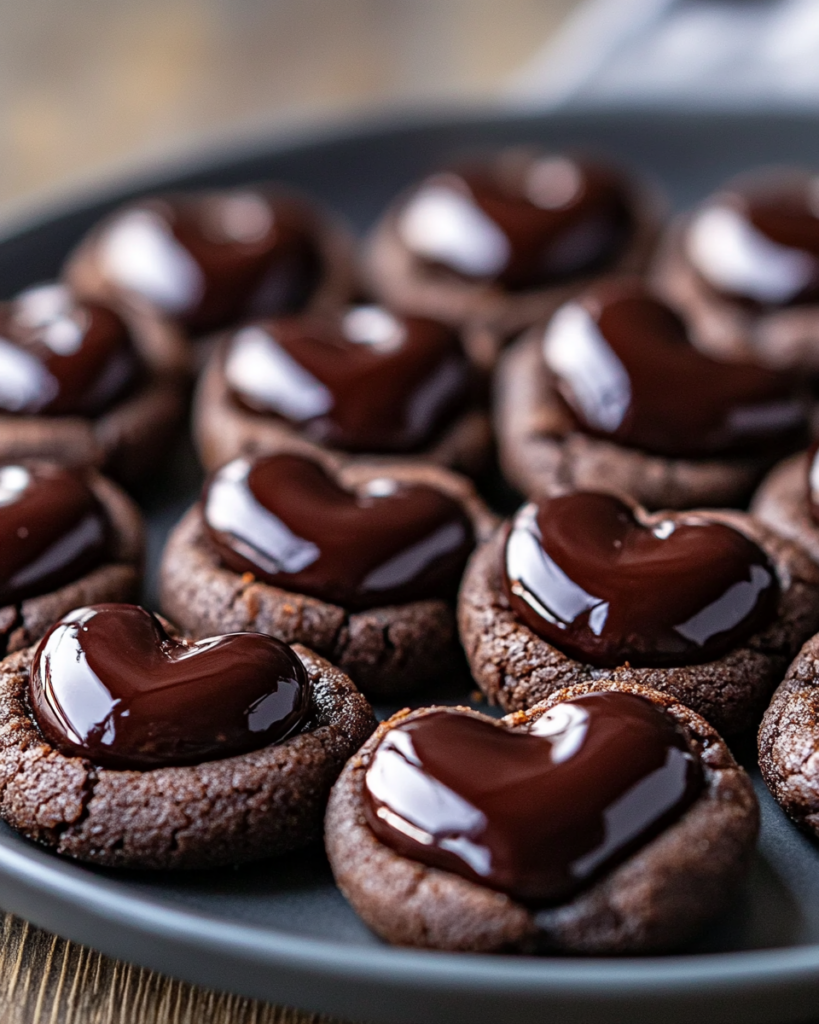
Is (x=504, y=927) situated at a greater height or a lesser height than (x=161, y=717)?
lesser

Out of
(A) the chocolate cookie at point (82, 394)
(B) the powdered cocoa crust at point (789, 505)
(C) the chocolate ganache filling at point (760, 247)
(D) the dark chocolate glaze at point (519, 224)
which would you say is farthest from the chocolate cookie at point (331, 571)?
(C) the chocolate ganache filling at point (760, 247)

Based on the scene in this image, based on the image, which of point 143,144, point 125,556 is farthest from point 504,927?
point 143,144

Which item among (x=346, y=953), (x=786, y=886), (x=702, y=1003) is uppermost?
(x=346, y=953)

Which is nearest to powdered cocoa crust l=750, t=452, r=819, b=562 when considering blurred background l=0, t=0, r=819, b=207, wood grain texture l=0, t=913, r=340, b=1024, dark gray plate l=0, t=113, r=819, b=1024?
dark gray plate l=0, t=113, r=819, b=1024

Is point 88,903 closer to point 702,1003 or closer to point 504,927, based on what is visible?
point 504,927

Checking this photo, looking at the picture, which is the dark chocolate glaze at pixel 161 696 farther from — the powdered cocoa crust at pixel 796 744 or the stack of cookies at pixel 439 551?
the powdered cocoa crust at pixel 796 744

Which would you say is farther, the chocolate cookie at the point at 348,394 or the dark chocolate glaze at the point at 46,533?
the chocolate cookie at the point at 348,394

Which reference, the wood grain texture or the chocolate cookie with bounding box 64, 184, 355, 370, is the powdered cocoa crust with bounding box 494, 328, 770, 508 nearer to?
the chocolate cookie with bounding box 64, 184, 355, 370

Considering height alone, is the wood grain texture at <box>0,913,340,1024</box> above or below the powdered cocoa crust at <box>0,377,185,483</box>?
below
